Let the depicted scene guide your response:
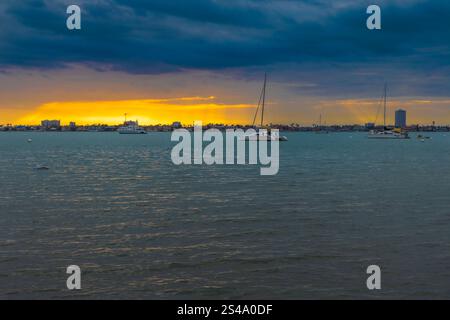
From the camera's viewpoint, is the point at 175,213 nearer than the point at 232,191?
Yes

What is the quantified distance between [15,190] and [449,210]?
3596cm

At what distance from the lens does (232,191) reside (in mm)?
46844
